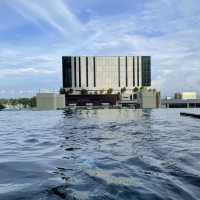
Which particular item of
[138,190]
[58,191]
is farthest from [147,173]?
[58,191]

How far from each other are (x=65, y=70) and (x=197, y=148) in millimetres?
182606

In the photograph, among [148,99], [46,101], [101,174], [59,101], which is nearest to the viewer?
[101,174]

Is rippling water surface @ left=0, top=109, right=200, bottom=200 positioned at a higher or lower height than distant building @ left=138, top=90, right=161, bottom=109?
lower

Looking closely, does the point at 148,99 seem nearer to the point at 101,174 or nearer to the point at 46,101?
the point at 46,101

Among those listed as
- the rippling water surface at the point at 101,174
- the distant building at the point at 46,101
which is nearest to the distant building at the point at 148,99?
the distant building at the point at 46,101

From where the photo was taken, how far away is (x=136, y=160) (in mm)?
13875

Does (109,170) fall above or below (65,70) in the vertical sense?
below

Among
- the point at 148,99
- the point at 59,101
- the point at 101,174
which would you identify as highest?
the point at 148,99

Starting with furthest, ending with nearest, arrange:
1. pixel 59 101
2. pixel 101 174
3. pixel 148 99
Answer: pixel 59 101, pixel 148 99, pixel 101 174

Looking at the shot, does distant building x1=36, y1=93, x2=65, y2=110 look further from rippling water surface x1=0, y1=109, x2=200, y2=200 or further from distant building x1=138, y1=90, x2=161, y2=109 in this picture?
rippling water surface x1=0, y1=109, x2=200, y2=200

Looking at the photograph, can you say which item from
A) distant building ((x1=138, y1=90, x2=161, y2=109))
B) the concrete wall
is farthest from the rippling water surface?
the concrete wall

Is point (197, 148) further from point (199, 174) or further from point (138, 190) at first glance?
point (138, 190)

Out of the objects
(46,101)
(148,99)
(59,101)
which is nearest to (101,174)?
(46,101)

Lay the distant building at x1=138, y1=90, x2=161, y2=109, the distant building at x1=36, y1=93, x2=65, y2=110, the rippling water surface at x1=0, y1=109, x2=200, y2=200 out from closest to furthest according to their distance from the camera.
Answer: the rippling water surface at x1=0, y1=109, x2=200, y2=200
the distant building at x1=36, y1=93, x2=65, y2=110
the distant building at x1=138, y1=90, x2=161, y2=109
